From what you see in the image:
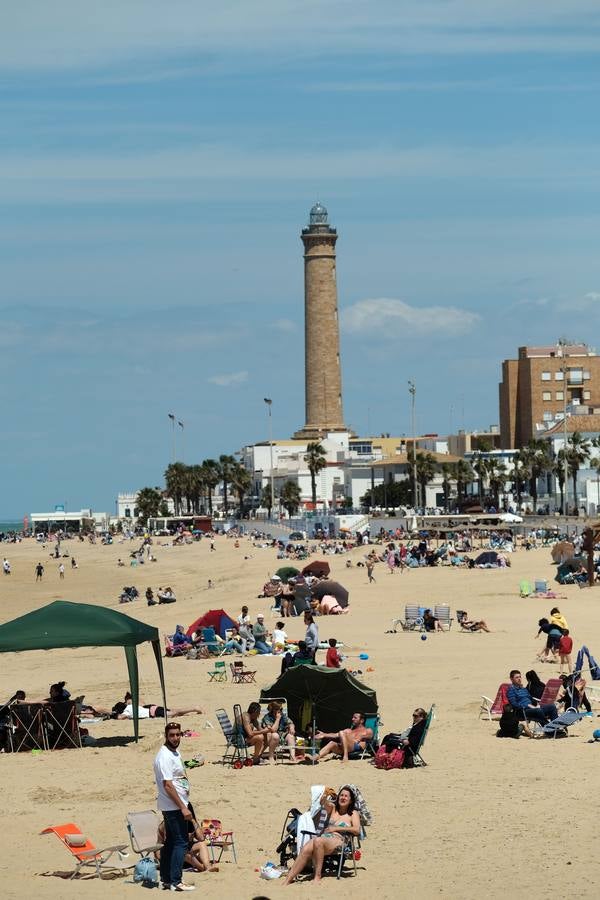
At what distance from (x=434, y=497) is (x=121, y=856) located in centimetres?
10218

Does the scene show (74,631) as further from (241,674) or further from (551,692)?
(551,692)

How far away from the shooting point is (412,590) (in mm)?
39031

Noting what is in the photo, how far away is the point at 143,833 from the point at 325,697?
487cm

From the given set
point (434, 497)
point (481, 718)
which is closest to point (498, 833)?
point (481, 718)

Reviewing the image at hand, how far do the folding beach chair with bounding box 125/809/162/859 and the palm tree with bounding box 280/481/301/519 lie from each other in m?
103

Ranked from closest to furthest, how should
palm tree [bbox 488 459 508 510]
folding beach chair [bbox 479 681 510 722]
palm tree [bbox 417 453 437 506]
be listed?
1. folding beach chair [bbox 479 681 510 722]
2. palm tree [bbox 417 453 437 506]
3. palm tree [bbox 488 459 508 510]

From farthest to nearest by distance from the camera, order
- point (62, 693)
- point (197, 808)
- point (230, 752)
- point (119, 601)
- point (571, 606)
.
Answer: point (119, 601), point (571, 606), point (62, 693), point (230, 752), point (197, 808)

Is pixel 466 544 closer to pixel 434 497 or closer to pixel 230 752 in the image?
pixel 230 752

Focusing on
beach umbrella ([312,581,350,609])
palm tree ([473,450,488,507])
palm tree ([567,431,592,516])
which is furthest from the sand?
palm tree ([473,450,488,507])

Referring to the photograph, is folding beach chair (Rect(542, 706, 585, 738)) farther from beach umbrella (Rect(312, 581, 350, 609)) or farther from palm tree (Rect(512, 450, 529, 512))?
palm tree (Rect(512, 450, 529, 512))

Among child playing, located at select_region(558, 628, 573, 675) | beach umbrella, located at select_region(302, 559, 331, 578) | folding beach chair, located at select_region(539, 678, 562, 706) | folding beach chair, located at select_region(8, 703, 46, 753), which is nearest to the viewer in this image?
folding beach chair, located at select_region(8, 703, 46, 753)

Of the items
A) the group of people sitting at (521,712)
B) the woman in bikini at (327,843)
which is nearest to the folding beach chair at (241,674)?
the group of people sitting at (521,712)

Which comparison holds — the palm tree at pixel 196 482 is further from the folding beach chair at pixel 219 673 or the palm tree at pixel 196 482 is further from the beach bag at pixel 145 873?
the beach bag at pixel 145 873

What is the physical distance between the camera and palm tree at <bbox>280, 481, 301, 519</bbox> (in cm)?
11506
